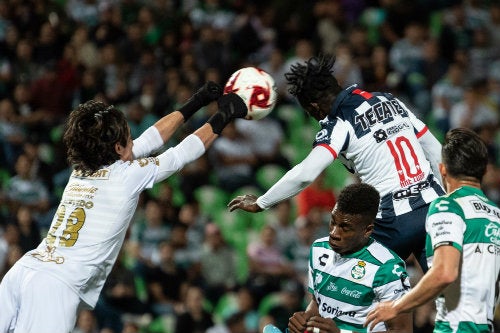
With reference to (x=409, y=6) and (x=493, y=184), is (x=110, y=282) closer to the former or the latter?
(x=493, y=184)

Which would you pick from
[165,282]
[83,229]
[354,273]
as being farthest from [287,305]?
[83,229]

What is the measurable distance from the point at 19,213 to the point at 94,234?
7.28 meters

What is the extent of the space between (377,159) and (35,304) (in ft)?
8.32

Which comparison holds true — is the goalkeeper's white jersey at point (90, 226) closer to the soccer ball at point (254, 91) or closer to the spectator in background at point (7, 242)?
the soccer ball at point (254, 91)

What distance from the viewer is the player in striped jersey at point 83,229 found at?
19.4ft

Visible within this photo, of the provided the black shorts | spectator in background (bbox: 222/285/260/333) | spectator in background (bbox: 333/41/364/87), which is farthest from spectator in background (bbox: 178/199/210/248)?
the black shorts

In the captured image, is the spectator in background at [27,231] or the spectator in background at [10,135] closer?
the spectator in background at [27,231]

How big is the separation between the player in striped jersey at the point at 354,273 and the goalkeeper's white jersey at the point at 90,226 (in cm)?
131

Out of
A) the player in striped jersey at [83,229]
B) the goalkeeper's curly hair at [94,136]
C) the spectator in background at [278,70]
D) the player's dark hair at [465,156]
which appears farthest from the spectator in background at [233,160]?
the player's dark hair at [465,156]

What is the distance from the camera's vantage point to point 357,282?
5.83m

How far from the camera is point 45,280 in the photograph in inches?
233

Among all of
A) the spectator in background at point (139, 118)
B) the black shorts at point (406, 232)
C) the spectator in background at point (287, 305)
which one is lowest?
the spectator in background at point (287, 305)

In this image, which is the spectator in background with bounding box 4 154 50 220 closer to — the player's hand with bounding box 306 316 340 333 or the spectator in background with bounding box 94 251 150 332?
the spectator in background with bounding box 94 251 150 332

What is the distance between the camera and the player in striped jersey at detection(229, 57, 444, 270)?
6473 millimetres
